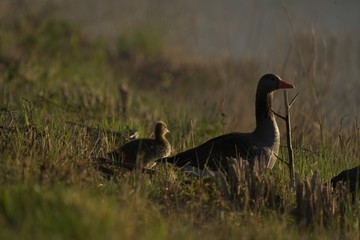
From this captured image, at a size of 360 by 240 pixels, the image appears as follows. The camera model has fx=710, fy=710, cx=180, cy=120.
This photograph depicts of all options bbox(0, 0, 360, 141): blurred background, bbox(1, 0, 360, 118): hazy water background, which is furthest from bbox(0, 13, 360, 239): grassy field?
bbox(1, 0, 360, 118): hazy water background

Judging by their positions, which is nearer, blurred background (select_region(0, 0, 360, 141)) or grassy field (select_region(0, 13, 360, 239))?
grassy field (select_region(0, 13, 360, 239))

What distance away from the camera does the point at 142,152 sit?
6457mm

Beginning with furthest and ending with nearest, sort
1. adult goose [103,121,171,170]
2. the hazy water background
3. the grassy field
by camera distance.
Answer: the hazy water background < adult goose [103,121,171,170] < the grassy field

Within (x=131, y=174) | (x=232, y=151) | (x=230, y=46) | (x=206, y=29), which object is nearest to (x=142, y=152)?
(x=131, y=174)

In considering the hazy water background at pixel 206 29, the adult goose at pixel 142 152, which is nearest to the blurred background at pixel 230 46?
the hazy water background at pixel 206 29

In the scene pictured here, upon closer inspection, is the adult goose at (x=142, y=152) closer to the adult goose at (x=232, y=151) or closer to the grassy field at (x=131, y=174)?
the grassy field at (x=131, y=174)

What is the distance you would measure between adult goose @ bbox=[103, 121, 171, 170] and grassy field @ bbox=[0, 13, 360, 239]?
0.16 meters

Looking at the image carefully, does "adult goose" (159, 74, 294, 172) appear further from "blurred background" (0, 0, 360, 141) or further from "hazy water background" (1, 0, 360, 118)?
"hazy water background" (1, 0, 360, 118)

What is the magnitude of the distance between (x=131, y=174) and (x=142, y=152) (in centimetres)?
61

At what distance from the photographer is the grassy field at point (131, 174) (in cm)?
439

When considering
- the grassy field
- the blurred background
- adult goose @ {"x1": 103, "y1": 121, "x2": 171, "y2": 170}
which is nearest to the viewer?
the grassy field

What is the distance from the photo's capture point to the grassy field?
4.39 m

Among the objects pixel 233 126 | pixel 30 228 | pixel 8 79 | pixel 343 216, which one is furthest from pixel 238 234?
pixel 8 79

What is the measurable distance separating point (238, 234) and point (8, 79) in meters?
6.32
